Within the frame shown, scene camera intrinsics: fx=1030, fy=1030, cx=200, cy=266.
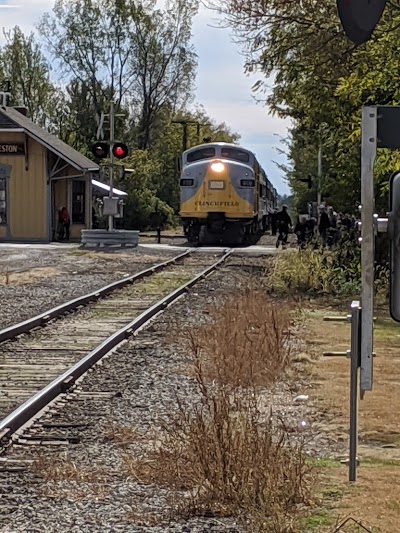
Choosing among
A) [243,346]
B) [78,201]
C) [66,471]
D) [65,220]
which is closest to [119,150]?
[65,220]

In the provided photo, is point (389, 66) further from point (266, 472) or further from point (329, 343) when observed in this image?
point (266, 472)

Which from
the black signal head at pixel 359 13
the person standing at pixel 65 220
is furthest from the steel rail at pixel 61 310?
the person standing at pixel 65 220

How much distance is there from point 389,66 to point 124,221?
43.6 meters

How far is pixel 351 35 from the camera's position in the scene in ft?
14.9

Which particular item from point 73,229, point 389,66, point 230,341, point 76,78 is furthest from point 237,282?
point 76,78

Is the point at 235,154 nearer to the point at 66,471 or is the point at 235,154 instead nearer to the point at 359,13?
the point at 66,471

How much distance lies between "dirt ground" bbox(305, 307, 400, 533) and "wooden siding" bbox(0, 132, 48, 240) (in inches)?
1067

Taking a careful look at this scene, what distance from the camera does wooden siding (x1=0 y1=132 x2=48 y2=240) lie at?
127 feet

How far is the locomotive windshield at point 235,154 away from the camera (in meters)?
36.2

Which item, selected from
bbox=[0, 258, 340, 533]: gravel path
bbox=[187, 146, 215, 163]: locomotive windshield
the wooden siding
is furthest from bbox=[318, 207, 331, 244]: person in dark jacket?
bbox=[0, 258, 340, 533]: gravel path

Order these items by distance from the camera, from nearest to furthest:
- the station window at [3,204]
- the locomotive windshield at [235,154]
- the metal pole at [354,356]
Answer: the metal pole at [354,356], the locomotive windshield at [235,154], the station window at [3,204]

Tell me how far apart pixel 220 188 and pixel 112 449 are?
28.5 meters

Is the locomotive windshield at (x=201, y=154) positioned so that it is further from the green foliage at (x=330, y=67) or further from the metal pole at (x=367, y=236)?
the metal pole at (x=367, y=236)

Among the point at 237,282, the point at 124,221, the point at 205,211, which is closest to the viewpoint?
the point at 237,282
